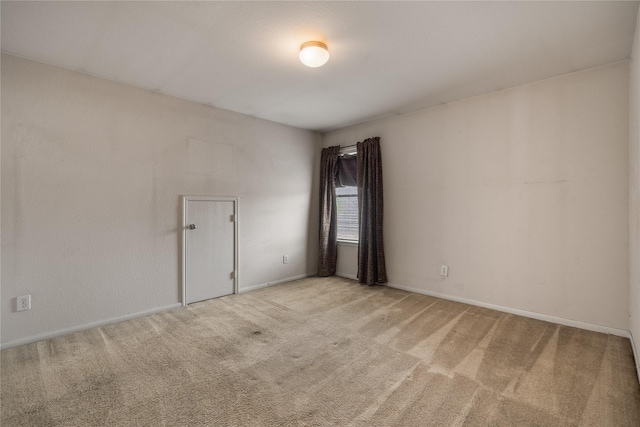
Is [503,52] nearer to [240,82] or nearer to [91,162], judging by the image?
[240,82]

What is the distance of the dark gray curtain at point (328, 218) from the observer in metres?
4.74

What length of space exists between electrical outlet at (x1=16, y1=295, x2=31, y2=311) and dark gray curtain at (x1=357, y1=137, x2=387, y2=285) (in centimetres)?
363

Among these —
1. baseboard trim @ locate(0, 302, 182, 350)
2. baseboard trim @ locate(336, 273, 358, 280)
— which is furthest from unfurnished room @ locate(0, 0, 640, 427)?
baseboard trim @ locate(336, 273, 358, 280)

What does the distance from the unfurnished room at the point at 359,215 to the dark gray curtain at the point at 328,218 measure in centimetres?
60

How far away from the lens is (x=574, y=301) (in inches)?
109

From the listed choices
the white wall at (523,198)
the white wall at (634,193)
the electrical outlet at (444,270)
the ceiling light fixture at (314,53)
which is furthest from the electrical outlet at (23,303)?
the white wall at (634,193)

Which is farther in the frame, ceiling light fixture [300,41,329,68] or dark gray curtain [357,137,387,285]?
dark gray curtain [357,137,387,285]

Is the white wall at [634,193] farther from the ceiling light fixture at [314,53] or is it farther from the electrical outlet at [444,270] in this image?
the ceiling light fixture at [314,53]

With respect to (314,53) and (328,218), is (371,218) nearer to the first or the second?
(328,218)

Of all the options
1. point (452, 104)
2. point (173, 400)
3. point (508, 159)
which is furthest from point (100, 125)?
point (508, 159)

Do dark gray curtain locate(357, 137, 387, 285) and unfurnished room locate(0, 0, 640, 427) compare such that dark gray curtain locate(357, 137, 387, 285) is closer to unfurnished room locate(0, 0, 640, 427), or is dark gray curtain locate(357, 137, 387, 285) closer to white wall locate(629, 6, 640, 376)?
unfurnished room locate(0, 0, 640, 427)

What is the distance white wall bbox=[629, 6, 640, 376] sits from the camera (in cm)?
202

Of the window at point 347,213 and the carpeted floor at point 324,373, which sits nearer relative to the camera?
the carpeted floor at point 324,373

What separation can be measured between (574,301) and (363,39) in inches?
123
